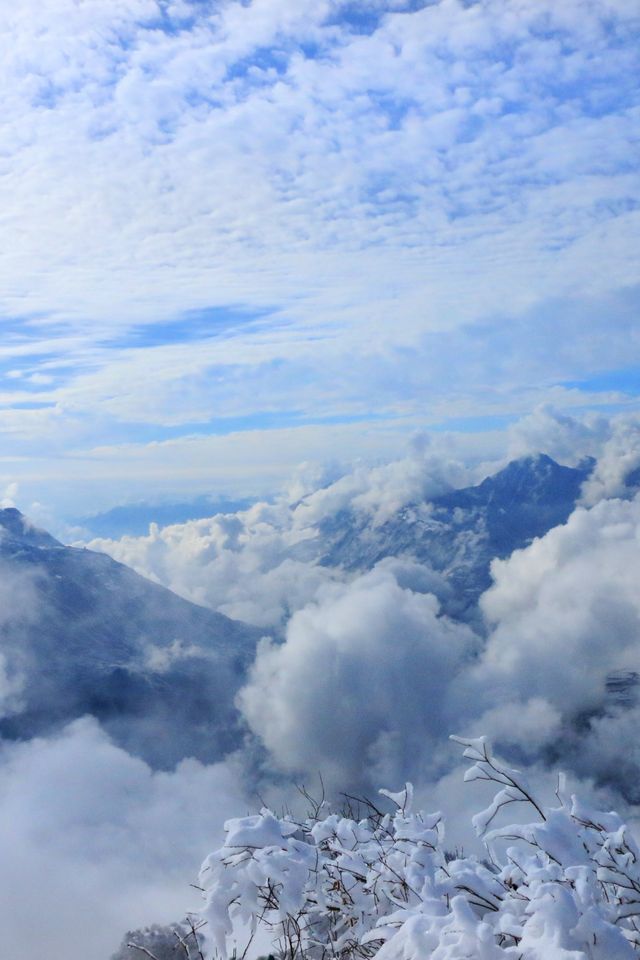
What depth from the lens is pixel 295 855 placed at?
9.84 meters

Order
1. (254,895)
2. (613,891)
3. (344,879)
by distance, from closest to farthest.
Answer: (613,891), (254,895), (344,879)

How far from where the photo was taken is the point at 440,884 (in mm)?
Result: 8805

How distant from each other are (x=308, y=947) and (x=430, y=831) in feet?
10.1

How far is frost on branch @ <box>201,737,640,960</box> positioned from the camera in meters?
7.03

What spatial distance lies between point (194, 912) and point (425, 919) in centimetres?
288

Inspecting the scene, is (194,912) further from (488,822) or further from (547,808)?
(547,808)

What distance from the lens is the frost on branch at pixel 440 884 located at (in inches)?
277

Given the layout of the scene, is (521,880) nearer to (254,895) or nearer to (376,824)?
(254,895)

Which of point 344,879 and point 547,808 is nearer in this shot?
point 547,808

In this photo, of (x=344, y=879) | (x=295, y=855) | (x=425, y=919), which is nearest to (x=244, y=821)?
(x=295, y=855)

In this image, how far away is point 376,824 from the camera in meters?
13.3

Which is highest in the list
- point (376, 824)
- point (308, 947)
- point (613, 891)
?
point (613, 891)

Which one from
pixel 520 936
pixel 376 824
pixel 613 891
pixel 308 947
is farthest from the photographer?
pixel 376 824

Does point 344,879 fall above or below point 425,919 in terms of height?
below
